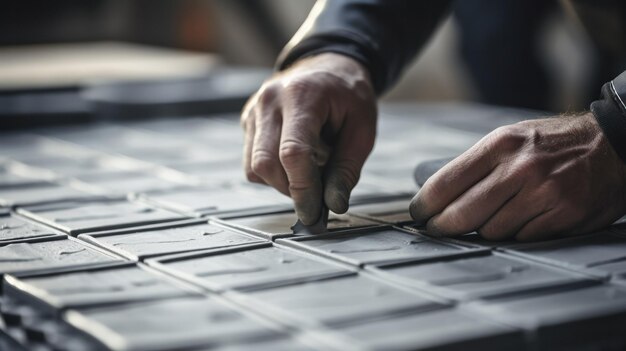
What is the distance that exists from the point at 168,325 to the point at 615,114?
0.78m

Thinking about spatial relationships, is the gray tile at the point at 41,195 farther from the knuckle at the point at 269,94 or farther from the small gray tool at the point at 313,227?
the small gray tool at the point at 313,227

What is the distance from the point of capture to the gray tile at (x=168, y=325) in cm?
102

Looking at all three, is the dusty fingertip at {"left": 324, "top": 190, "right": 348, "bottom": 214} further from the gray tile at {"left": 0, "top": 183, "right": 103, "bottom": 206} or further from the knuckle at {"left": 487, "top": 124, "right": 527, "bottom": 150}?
the gray tile at {"left": 0, "top": 183, "right": 103, "bottom": 206}

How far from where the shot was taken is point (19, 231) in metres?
1.61

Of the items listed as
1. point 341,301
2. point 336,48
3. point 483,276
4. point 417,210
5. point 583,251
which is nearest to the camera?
point 341,301

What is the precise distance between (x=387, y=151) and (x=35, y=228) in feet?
3.40

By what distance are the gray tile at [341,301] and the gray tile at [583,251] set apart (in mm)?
264

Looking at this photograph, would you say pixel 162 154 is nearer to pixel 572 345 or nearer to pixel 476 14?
pixel 572 345

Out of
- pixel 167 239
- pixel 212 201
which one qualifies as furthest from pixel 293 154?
pixel 212 201

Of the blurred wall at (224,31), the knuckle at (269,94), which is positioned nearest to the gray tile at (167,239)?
the knuckle at (269,94)

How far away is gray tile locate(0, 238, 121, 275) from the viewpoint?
1.35 metres

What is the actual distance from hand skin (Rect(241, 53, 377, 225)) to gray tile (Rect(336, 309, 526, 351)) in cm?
49

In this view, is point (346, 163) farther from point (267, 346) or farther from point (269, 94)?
point (267, 346)

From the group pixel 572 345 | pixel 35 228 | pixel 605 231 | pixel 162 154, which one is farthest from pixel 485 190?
pixel 162 154
